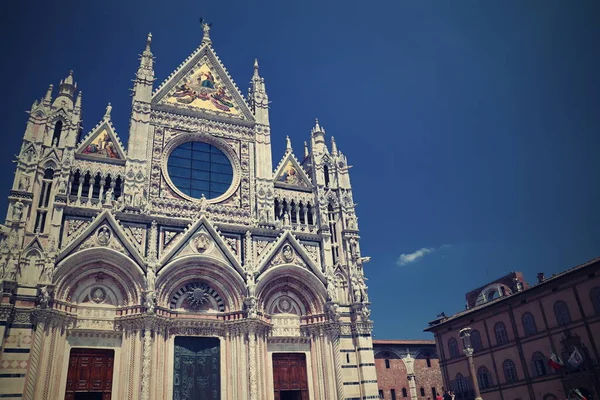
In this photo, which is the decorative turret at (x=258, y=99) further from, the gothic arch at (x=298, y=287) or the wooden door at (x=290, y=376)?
the wooden door at (x=290, y=376)

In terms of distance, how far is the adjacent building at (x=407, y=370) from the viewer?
4475 centimetres

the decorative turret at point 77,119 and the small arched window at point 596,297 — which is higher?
the decorative turret at point 77,119

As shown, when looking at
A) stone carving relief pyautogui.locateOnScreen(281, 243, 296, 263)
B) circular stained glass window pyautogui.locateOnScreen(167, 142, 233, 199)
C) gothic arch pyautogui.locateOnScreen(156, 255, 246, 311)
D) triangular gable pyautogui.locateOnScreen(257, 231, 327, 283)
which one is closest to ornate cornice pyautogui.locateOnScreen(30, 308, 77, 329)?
gothic arch pyautogui.locateOnScreen(156, 255, 246, 311)

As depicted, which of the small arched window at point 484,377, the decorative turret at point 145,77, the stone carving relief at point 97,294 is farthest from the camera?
the small arched window at point 484,377

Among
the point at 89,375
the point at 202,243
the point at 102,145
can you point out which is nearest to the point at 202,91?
the point at 102,145

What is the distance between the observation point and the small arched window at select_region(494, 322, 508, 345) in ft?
122

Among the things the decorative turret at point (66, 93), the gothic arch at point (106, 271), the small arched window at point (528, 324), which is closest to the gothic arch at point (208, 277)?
the gothic arch at point (106, 271)

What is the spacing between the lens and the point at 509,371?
3653 centimetres

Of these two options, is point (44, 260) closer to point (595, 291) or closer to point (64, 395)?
point (64, 395)

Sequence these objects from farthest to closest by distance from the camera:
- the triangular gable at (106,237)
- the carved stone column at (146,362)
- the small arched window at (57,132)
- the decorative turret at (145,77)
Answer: the decorative turret at (145,77) < the small arched window at (57,132) < the triangular gable at (106,237) < the carved stone column at (146,362)

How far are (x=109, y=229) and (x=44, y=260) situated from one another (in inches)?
121

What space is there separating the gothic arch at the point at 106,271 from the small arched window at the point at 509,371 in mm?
28342

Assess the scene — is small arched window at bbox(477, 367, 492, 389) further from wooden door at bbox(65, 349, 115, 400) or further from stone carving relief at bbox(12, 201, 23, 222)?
stone carving relief at bbox(12, 201, 23, 222)

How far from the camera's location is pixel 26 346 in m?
19.3
